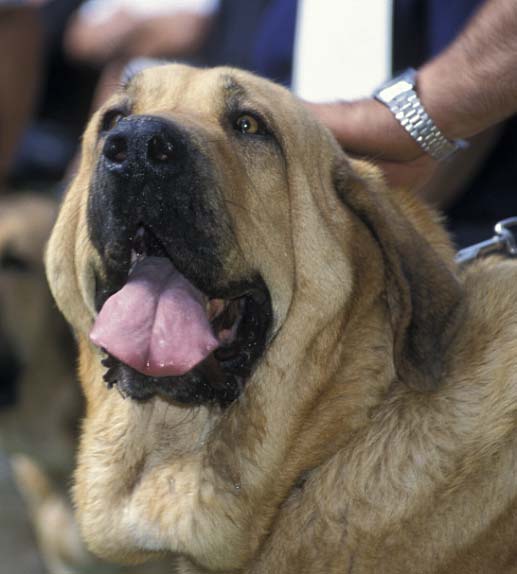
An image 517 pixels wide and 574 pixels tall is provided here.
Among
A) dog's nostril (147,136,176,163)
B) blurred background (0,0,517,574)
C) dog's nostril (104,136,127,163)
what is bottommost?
blurred background (0,0,517,574)

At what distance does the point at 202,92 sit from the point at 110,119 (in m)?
0.32

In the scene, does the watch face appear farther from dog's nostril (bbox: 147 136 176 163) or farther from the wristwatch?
dog's nostril (bbox: 147 136 176 163)

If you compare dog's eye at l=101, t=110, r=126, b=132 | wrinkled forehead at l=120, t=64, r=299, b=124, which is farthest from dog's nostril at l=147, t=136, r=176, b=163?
dog's eye at l=101, t=110, r=126, b=132

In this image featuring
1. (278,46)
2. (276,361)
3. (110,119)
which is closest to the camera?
(276,361)

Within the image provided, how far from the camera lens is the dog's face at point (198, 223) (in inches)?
110

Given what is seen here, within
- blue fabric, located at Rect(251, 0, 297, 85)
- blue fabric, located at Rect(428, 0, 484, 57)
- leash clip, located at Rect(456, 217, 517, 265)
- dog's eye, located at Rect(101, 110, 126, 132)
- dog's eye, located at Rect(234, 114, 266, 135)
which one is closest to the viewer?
dog's eye, located at Rect(234, 114, 266, 135)

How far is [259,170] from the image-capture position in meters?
3.05

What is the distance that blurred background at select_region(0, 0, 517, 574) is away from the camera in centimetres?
417

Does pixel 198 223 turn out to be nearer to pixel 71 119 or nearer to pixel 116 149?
pixel 116 149

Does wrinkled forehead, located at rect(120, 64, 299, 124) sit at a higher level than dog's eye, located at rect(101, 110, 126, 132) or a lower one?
higher

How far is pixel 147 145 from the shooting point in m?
2.75

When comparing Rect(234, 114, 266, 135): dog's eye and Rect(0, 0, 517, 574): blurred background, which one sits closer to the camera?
Rect(234, 114, 266, 135): dog's eye

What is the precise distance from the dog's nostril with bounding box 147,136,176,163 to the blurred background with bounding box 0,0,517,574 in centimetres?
137

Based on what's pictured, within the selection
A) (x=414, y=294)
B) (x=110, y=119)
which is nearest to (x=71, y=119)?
(x=110, y=119)
